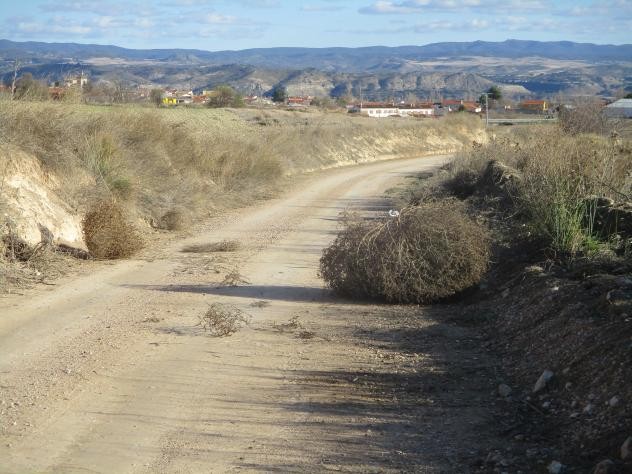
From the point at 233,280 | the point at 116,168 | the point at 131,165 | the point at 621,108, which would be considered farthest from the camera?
the point at 621,108

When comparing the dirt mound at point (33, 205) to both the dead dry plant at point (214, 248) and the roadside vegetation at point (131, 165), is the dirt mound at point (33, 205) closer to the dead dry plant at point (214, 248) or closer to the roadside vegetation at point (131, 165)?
the roadside vegetation at point (131, 165)

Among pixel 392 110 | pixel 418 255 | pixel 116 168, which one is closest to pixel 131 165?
pixel 116 168

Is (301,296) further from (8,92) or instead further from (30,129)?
(8,92)

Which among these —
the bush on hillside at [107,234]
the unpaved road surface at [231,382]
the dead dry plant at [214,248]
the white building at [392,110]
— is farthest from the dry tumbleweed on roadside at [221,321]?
the white building at [392,110]

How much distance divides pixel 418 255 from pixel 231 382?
347 cm

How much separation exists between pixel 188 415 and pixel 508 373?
288 centimetres

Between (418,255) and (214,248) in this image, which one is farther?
(214,248)

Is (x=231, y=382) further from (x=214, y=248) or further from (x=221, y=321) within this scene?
(x=214, y=248)

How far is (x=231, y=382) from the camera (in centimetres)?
755

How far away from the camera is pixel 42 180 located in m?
15.4

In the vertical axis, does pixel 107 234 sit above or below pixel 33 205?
below

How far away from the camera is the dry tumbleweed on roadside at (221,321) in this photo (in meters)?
9.27

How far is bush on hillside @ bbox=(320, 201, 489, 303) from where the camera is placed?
33.4 feet

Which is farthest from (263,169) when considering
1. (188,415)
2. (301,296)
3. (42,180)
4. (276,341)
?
(188,415)
